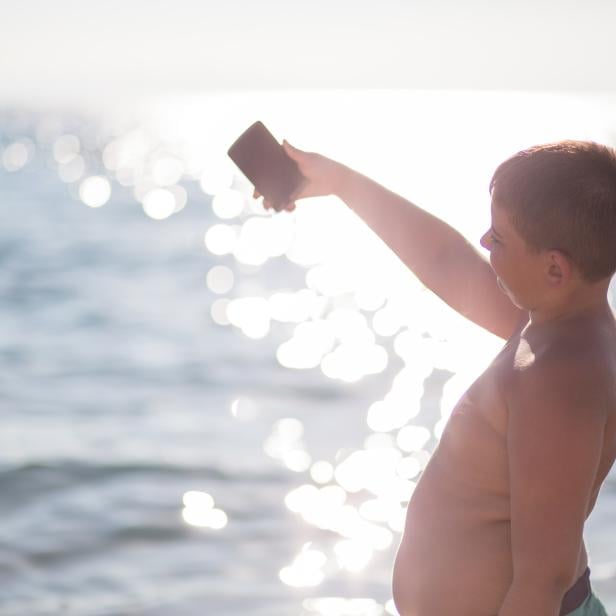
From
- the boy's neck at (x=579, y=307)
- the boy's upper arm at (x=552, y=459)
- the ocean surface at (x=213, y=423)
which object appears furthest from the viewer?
the ocean surface at (x=213, y=423)

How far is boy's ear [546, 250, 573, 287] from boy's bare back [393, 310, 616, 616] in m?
0.09

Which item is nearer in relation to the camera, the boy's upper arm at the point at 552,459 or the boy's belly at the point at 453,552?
the boy's upper arm at the point at 552,459

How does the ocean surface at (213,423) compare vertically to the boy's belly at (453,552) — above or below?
above

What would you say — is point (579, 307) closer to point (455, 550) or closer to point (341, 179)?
→ point (455, 550)

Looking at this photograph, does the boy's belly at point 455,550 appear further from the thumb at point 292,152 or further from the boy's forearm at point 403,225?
the thumb at point 292,152

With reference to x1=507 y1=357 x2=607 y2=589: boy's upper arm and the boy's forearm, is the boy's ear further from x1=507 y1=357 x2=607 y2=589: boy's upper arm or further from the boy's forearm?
the boy's forearm

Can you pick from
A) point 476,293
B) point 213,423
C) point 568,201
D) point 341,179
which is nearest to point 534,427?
point 568,201

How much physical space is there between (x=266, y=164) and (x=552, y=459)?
1.18m

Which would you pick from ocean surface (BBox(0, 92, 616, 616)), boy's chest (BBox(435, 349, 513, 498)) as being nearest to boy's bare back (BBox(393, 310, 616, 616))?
boy's chest (BBox(435, 349, 513, 498))

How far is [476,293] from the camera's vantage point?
2727mm

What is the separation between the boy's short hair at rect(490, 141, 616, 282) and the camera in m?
2.08

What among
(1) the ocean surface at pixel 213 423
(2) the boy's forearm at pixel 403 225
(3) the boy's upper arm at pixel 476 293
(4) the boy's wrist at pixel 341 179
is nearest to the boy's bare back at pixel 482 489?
(3) the boy's upper arm at pixel 476 293

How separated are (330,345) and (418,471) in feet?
Answer: 21.7

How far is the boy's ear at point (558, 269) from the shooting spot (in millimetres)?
2119
